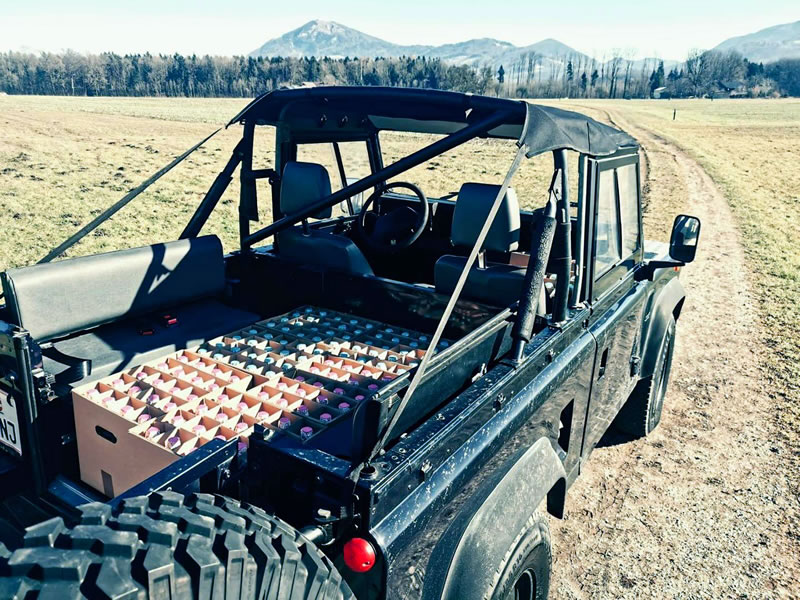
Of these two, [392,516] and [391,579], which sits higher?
[392,516]

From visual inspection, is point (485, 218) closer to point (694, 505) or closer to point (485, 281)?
point (485, 281)

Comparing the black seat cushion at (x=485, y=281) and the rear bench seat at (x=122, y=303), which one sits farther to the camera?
the black seat cushion at (x=485, y=281)

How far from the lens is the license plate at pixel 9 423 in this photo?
8.37 ft

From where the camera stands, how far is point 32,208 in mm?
12258

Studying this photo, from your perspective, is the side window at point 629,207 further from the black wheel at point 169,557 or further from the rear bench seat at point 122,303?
the black wheel at point 169,557

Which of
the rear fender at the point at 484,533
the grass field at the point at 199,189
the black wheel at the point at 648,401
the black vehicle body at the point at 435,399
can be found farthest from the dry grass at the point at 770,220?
the rear fender at the point at 484,533

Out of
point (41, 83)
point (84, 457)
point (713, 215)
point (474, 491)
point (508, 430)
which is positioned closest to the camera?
point (474, 491)

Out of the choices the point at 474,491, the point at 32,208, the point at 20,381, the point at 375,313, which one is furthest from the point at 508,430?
the point at 32,208

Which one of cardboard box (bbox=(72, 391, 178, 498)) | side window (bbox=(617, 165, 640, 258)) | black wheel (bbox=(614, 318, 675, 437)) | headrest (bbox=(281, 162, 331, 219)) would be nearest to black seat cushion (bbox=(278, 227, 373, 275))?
headrest (bbox=(281, 162, 331, 219))

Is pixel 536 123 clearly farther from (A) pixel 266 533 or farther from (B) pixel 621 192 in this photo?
(A) pixel 266 533

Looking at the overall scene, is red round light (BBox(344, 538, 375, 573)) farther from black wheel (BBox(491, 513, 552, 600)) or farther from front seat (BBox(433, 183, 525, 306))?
front seat (BBox(433, 183, 525, 306))

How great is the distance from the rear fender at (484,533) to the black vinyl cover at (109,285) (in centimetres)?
214

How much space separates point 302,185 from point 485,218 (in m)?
1.31

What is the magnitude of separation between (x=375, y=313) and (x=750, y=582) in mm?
2398
